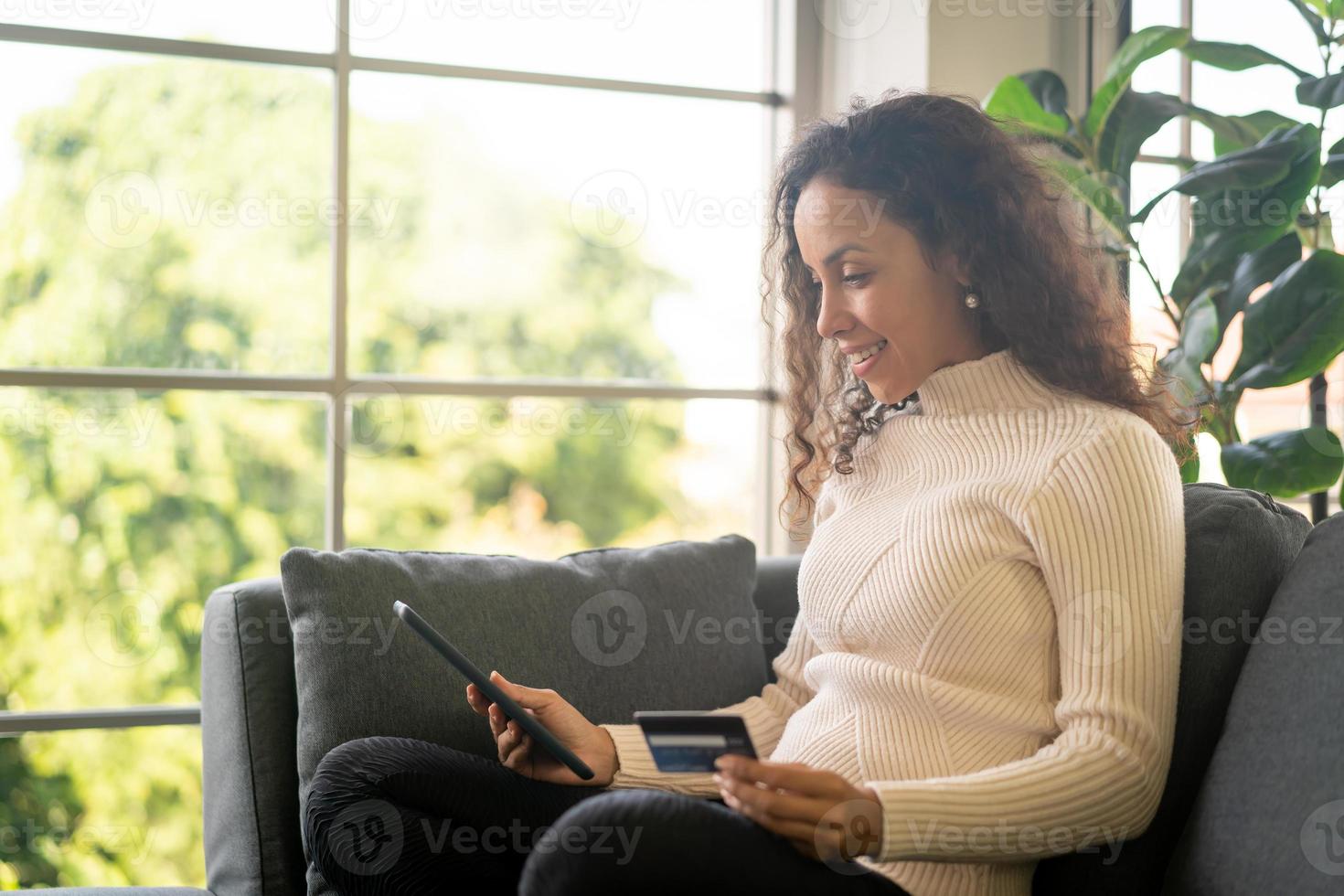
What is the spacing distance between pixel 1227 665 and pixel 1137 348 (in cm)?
42

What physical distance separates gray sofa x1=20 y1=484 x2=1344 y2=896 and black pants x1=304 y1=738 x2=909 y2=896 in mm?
260

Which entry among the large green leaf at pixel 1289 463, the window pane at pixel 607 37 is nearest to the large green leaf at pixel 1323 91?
the large green leaf at pixel 1289 463

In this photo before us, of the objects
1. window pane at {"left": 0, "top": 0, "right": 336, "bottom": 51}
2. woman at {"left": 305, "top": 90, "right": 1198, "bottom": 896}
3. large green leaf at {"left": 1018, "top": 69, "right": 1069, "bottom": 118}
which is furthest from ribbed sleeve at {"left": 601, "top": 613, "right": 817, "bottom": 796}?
window pane at {"left": 0, "top": 0, "right": 336, "bottom": 51}

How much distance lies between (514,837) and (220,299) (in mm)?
1996

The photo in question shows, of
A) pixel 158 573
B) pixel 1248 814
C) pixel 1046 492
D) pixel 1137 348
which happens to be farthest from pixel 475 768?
pixel 158 573

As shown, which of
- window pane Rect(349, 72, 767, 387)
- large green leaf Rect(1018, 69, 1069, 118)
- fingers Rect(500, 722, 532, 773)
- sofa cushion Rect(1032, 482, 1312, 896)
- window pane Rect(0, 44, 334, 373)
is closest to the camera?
sofa cushion Rect(1032, 482, 1312, 896)

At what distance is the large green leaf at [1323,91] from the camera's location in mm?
1757

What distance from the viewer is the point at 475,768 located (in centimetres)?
133

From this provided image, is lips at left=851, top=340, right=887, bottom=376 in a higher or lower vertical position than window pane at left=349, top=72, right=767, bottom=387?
lower

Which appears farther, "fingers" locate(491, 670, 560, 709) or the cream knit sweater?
"fingers" locate(491, 670, 560, 709)

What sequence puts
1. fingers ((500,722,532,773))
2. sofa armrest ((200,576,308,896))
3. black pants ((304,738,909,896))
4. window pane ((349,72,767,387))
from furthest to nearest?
window pane ((349,72,767,387)) < sofa armrest ((200,576,308,896)) < fingers ((500,722,532,773)) < black pants ((304,738,909,896))

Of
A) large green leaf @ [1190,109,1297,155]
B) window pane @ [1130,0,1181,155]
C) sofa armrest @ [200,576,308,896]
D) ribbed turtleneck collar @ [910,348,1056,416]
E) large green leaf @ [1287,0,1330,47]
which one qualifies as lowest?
sofa armrest @ [200,576,308,896]

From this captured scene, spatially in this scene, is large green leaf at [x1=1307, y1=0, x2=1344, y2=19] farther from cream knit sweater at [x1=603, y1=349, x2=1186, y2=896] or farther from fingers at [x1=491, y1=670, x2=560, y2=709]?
fingers at [x1=491, y1=670, x2=560, y2=709]

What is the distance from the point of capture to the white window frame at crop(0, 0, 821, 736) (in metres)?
2.16
